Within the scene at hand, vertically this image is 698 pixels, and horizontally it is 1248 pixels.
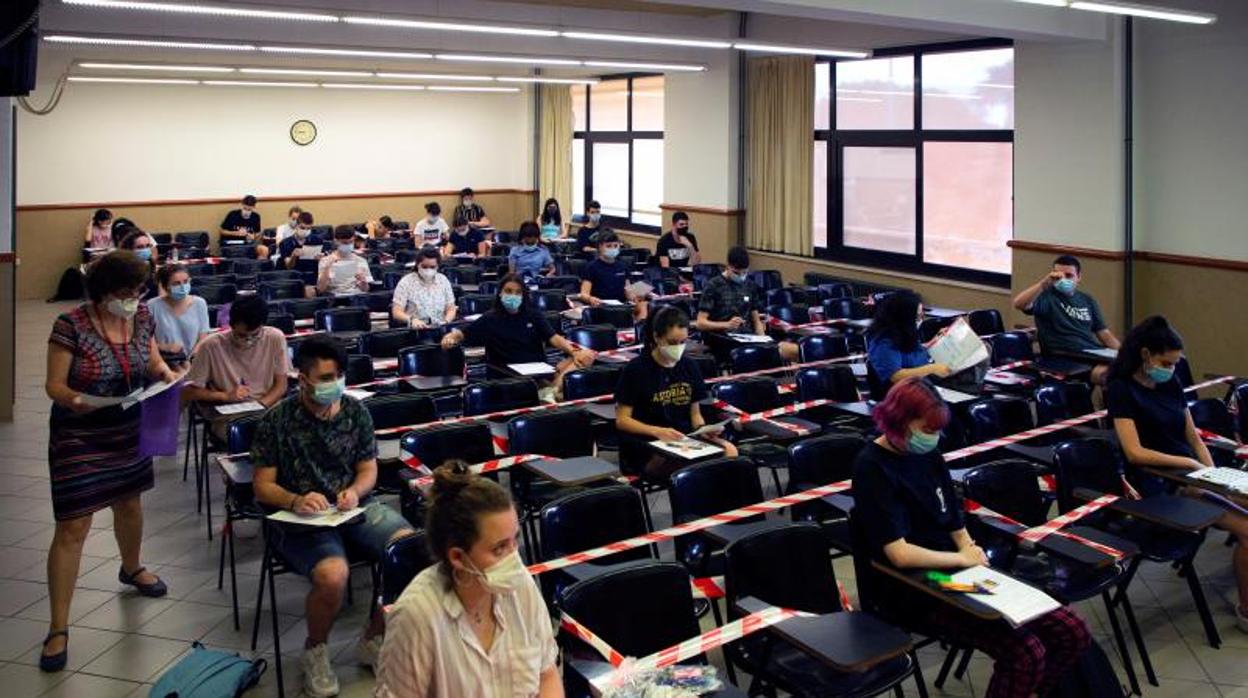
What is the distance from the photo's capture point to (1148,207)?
32.4 feet

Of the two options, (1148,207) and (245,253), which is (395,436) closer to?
(1148,207)

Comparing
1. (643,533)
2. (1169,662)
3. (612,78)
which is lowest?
(1169,662)

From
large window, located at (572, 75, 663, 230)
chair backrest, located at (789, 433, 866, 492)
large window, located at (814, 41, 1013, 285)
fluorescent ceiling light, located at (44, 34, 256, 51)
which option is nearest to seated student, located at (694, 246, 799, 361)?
chair backrest, located at (789, 433, 866, 492)

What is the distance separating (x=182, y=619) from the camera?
17.1ft

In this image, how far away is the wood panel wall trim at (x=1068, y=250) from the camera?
9.90 metres

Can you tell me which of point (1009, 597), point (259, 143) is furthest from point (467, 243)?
point (1009, 597)

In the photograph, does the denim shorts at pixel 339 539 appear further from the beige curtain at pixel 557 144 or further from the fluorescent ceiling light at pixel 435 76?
the beige curtain at pixel 557 144

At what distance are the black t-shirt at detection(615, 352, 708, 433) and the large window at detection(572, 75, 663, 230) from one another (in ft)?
37.2

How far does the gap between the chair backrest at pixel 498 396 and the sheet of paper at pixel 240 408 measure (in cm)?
115

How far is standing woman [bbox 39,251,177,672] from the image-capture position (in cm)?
472

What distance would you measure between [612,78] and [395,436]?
1339cm

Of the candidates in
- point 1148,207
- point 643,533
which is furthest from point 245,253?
point 643,533

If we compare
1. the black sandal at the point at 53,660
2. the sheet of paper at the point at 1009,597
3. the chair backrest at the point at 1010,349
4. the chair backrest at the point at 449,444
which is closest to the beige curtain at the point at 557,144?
the chair backrest at the point at 1010,349

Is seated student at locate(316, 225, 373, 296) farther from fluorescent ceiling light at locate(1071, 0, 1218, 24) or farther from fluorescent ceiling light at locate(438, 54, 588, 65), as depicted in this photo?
fluorescent ceiling light at locate(1071, 0, 1218, 24)
